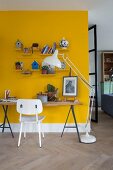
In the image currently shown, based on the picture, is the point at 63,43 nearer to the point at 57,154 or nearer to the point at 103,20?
the point at 103,20

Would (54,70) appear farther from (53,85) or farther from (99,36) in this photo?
(99,36)

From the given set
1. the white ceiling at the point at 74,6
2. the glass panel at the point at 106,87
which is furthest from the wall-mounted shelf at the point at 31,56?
the glass panel at the point at 106,87

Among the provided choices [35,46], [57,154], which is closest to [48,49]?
[35,46]

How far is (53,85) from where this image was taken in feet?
13.5

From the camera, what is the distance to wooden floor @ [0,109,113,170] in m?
2.42

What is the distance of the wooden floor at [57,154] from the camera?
2.42 metres

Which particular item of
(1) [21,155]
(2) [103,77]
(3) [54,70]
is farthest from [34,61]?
(2) [103,77]

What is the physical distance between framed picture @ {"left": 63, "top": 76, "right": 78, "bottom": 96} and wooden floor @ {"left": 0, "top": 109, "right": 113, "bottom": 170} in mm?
836

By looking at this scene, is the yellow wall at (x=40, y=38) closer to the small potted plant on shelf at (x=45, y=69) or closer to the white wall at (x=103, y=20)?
the small potted plant on shelf at (x=45, y=69)

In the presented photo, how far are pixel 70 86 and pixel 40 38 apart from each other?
3.89 ft

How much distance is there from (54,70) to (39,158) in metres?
1.89

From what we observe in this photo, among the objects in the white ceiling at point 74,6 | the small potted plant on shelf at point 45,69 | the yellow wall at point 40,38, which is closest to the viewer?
the white ceiling at point 74,6

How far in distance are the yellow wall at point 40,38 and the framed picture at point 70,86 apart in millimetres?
149

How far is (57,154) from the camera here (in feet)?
9.24
